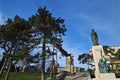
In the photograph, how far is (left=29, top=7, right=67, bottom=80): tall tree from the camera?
25.6 m

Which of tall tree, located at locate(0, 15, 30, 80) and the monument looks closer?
the monument

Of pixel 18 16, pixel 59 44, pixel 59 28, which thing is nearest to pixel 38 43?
pixel 59 44

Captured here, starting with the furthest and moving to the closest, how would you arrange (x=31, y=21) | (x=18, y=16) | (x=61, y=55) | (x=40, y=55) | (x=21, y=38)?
(x=18, y=16)
(x=21, y=38)
(x=31, y=21)
(x=61, y=55)
(x=40, y=55)

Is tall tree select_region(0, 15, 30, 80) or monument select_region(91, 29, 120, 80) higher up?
tall tree select_region(0, 15, 30, 80)

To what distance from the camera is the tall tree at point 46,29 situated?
84.1ft

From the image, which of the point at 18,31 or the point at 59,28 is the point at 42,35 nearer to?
the point at 59,28

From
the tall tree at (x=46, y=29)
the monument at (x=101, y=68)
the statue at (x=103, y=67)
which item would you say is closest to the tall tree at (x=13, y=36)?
the tall tree at (x=46, y=29)

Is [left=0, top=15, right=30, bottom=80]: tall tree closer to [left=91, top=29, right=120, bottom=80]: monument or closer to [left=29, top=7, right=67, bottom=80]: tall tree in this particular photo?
[left=29, top=7, right=67, bottom=80]: tall tree

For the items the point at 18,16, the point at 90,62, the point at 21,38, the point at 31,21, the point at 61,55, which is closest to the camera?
the point at 61,55

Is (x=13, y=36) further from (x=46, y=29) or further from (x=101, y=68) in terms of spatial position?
(x=101, y=68)

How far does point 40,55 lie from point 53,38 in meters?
3.03

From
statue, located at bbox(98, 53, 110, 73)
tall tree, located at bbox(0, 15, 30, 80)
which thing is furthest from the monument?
tall tree, located at bbox(0, 15, 30, 80)

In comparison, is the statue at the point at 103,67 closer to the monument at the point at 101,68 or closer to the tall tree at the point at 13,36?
the monument at the point at 101,68

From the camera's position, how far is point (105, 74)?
19.6m
